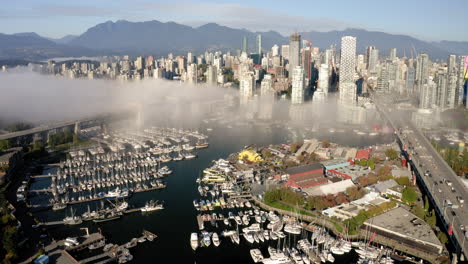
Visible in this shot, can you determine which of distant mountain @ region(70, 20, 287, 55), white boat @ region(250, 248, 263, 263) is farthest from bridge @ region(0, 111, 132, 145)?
distant mountain @ region(70, 20, 287, 55)

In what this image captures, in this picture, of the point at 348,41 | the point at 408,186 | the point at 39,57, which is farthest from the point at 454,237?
the point at 39,57

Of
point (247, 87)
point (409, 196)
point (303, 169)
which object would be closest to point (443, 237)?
point (409, 196)

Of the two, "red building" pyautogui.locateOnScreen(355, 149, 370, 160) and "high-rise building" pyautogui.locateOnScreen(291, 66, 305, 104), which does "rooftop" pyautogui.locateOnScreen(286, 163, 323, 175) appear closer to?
"red building" pyautogui.locateOnScreen(355, 149, 370, 160)

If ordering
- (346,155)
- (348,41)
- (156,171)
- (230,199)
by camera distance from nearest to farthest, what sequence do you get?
(230,199)
(156,171)
(346,155)
(348,41)

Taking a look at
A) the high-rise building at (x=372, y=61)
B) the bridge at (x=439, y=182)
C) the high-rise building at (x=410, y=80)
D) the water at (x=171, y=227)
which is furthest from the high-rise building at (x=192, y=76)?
the water at (x=171, y=227)

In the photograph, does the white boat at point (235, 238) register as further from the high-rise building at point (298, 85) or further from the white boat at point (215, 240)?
the high-rise building at point (298, 85)

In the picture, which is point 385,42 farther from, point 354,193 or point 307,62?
point 354,193

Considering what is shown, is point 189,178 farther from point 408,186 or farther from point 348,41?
point 348,41
